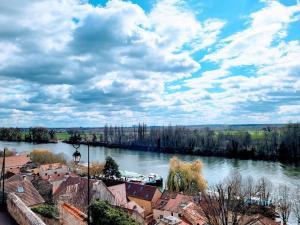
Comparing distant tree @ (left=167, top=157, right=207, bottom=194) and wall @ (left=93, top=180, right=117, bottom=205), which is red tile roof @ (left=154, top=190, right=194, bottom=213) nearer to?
wall @ (left=93, top=180, right=117, bottom=205)

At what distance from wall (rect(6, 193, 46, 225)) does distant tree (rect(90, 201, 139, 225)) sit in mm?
3794

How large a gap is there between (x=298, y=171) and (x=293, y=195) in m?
22.8

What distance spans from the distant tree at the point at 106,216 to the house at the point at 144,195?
2035 cm

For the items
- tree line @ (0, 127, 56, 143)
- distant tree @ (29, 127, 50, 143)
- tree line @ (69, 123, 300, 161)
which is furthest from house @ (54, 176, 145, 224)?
tree line @ (0, 127, 56, 143)

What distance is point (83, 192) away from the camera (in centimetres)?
2458

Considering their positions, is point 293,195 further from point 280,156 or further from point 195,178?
point 280,156

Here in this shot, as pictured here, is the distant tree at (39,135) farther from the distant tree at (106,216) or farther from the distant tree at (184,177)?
the distant tree at (106,216)

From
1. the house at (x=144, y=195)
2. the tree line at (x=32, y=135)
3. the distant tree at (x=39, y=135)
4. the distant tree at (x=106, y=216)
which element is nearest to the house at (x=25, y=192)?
the distant tree at (x=106, y=216)

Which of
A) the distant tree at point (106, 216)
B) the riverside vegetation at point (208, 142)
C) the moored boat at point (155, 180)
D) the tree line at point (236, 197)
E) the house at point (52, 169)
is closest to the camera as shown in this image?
the distant tree at point (106, 216)

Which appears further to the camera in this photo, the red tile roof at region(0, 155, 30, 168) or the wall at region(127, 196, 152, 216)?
the red tile roof at region(0, 155, 30, 168)

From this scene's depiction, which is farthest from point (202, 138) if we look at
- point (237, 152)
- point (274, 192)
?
point (274, 192)

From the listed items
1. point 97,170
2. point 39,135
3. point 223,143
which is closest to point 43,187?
point 97,170

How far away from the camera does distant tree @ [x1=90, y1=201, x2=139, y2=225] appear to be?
1440 centimetres

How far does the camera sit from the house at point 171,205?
98.0 feet
